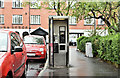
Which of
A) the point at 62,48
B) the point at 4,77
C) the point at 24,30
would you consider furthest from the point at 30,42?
the point at 24,30

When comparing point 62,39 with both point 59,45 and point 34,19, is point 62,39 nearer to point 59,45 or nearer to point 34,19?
point 59,45

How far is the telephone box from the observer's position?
34.4ft

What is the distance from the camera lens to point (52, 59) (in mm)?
10492

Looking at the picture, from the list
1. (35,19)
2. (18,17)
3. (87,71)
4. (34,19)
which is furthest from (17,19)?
(87,71)

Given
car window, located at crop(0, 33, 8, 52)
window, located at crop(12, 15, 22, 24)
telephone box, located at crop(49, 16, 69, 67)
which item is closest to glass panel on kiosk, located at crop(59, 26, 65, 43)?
telephone box, located at crop(49, 16, 69, 67)

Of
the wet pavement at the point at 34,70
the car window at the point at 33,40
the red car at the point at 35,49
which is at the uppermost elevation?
the car window at the point at 33,40

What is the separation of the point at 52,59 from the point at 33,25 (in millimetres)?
28715

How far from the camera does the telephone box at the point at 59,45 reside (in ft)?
34.4

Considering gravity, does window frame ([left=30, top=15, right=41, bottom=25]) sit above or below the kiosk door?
above

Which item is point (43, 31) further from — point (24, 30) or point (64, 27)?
point (64, 27)

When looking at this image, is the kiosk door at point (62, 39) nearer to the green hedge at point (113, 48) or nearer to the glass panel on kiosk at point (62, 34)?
the glass panel on kiosk at point (62, 34)

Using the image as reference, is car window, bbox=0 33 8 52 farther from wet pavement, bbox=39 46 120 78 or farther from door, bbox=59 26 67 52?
door, bbox=59 26 67 52

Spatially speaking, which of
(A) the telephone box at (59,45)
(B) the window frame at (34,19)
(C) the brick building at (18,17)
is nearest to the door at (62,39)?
(A) the telephone box at (59,45)

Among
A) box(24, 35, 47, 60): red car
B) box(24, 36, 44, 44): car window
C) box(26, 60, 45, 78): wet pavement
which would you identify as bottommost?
box(26, 60, 45, 78): wet pavement
